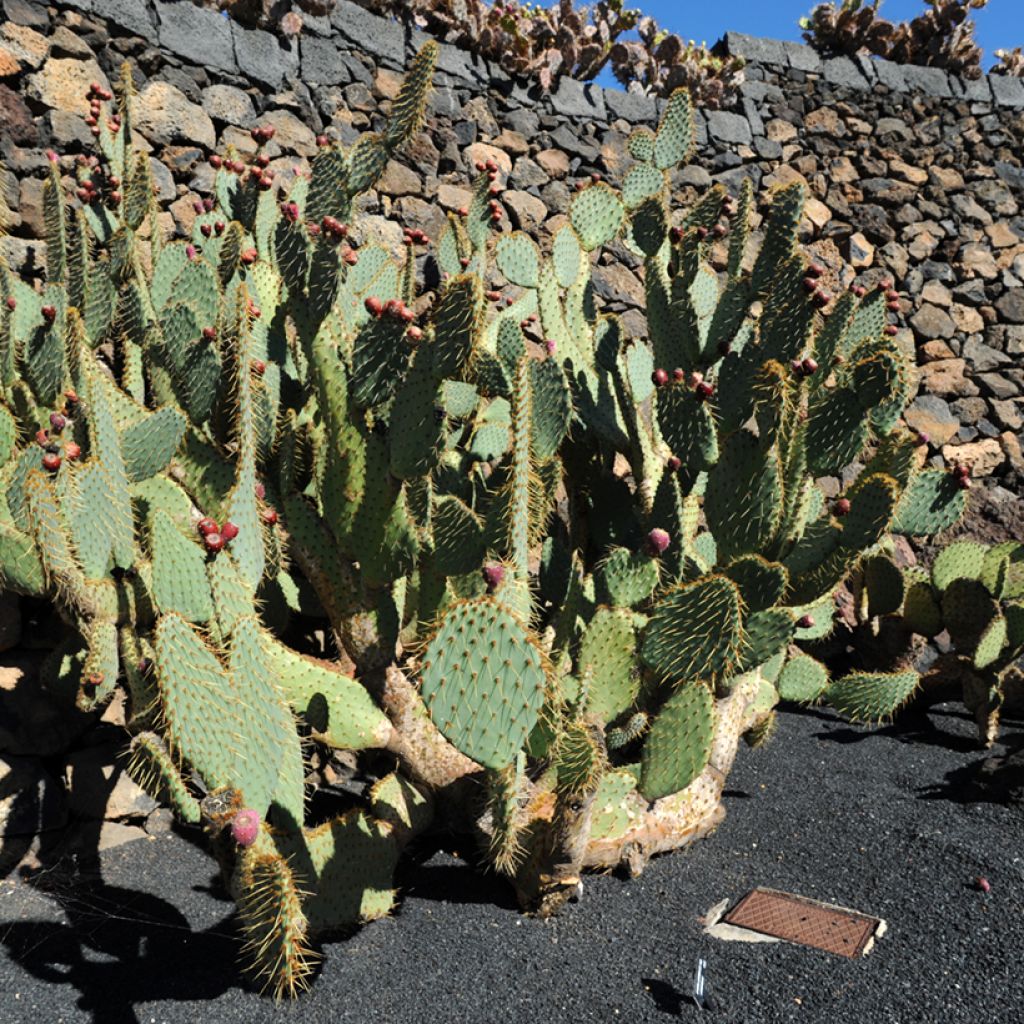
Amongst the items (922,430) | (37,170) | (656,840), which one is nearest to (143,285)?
(37,170)

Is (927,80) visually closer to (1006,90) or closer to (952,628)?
(1006,90)

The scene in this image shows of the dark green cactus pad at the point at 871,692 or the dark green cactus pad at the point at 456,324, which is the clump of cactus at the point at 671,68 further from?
the dark green cactus pad at the point at 456,324

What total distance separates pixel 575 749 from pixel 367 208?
360 centimetres

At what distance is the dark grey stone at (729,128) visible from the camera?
21.0ft

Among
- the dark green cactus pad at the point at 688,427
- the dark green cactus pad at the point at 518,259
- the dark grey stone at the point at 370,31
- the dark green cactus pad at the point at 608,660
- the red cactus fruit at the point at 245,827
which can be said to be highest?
the dark grey stone at the point at 370,31

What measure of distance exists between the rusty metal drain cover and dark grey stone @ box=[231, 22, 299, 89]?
4.23 m

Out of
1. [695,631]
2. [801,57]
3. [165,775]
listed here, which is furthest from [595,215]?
[801,57]

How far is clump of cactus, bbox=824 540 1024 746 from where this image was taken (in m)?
3.78

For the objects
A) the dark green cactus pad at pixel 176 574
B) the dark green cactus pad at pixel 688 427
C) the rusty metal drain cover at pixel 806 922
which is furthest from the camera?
the dark green cactus pad at pixel 688 427

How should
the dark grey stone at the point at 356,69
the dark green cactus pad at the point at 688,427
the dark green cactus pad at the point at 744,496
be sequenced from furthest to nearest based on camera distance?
the dark grey stone at the point at 356,69 < the dark green cactus pad at the point at 688,427 < the dark green cactus pad at the point at 744,496

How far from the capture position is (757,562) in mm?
2576

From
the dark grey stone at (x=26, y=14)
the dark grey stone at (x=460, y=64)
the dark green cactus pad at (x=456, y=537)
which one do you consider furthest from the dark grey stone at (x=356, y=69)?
the dark green cactus pad at (x=456, y=537)

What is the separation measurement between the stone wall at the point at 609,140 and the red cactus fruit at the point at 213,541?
2.48 meters

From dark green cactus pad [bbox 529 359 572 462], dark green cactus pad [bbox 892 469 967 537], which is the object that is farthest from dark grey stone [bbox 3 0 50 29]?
dark green cactus pad [bbox 892 469 967 537]
